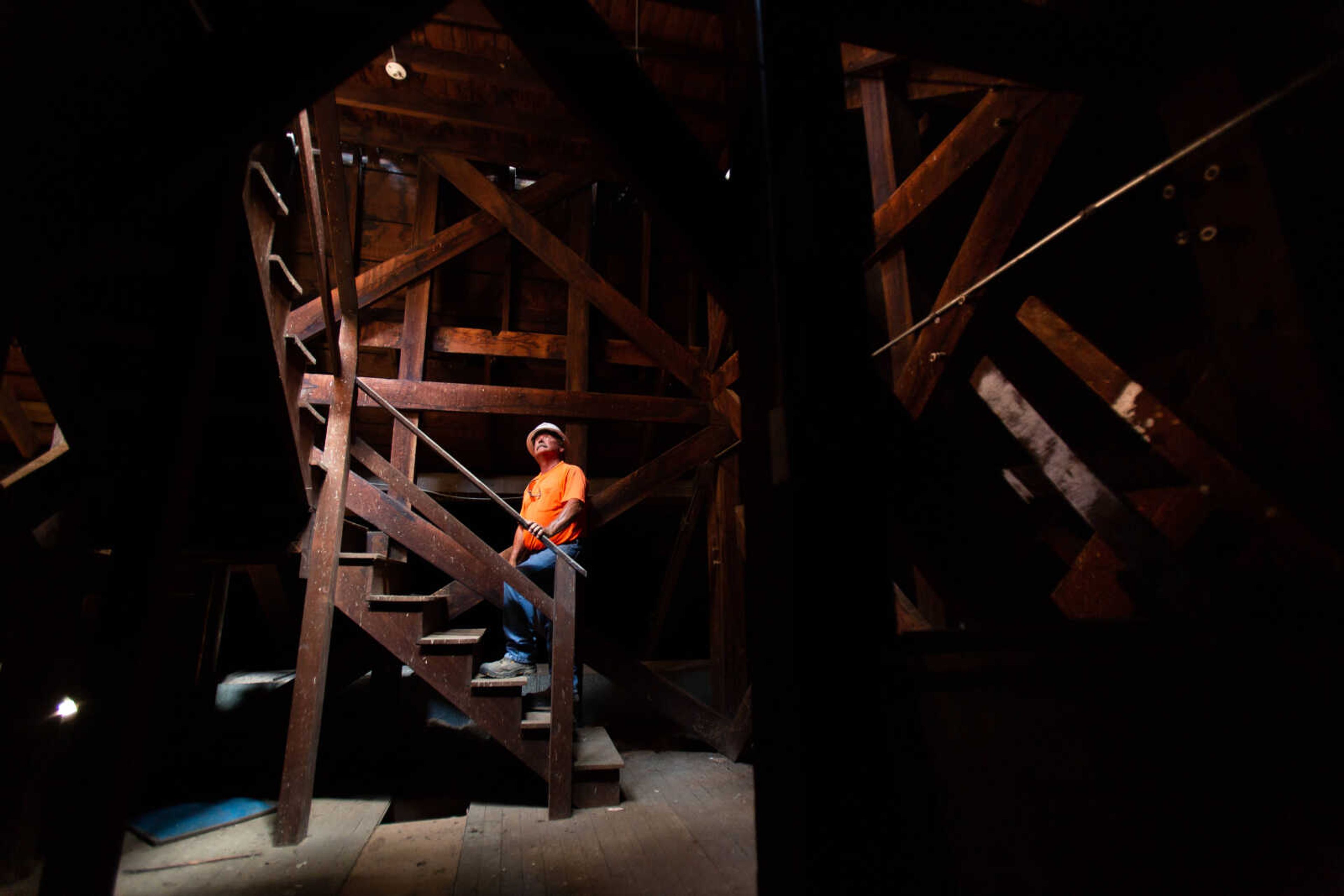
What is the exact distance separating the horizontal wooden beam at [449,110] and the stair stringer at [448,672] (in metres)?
4.03

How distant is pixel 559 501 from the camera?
488 cm

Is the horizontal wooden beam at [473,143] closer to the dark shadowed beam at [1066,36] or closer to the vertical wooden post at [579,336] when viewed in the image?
the vertical wooden post at [579,336]

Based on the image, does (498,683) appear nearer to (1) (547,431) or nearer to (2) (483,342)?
(1) (547,431)

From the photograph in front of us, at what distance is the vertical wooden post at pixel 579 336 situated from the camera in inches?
218

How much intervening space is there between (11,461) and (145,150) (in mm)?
6408

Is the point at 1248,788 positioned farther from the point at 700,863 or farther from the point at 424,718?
the point at 424,718

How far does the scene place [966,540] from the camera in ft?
6.06

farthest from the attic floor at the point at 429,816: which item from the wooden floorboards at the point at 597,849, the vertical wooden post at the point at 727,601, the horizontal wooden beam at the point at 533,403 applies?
the horizontal wooden beam at the point at 533,403

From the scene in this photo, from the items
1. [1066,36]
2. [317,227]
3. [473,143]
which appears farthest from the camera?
[473,143]

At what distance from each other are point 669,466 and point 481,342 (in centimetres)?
223

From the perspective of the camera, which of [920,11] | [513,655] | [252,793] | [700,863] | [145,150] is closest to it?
[145,150]

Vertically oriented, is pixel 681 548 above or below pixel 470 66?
below

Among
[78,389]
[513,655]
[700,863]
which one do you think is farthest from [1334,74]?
[513,655]

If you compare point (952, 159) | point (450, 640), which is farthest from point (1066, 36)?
point (450, 640)
